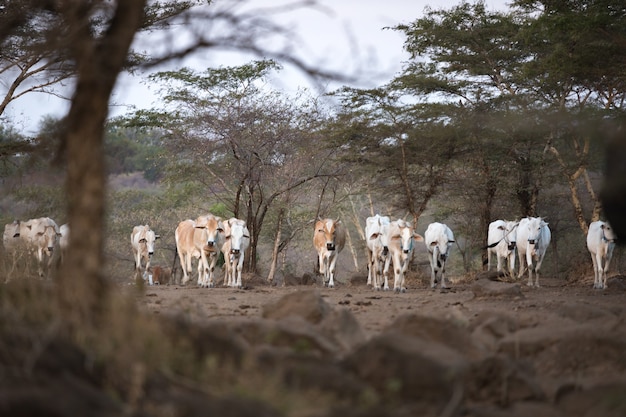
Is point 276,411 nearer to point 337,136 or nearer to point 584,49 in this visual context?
point 584,49

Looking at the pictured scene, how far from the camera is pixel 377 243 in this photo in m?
22.9

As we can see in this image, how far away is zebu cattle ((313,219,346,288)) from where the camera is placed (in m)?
24.7

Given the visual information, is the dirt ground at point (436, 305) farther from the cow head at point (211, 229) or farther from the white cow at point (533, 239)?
the cow head at point (211, 229)

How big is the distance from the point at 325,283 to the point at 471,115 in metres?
7.70

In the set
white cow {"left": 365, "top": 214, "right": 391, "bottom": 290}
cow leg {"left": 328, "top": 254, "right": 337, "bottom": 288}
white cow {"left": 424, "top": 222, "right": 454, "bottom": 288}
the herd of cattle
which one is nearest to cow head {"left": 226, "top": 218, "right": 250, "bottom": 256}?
the herd of cattle

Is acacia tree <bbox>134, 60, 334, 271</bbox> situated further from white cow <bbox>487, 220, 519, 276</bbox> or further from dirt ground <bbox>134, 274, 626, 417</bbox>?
dirt ground <bbox>134, 274, 626, 417</bbox>

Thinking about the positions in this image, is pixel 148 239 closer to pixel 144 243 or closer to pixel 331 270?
pixel 144 243

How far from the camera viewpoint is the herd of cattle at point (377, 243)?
71.6 feet

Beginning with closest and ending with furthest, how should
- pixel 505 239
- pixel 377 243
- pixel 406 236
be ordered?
pixel 406 236, pixel 377 243, pixel 505 239

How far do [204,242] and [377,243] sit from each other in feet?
15.5

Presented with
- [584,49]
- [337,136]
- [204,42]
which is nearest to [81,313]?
[204,42]

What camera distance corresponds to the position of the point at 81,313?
20.6 feet

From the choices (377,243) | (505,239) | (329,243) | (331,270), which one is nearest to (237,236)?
(329,243)

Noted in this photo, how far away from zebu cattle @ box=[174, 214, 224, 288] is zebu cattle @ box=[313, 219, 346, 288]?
2652mm
